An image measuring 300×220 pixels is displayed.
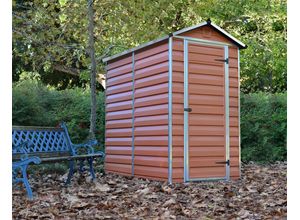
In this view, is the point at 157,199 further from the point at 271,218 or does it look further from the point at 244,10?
the point at 244,10

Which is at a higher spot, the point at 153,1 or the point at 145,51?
the point at 153,1

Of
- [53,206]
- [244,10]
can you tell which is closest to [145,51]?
[53,206]

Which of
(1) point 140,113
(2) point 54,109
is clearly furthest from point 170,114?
(2) point 54,109

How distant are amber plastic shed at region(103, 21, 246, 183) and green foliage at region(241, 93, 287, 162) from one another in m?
3.28

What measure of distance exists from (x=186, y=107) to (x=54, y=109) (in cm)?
384

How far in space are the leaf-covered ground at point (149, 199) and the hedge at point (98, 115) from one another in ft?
6.30

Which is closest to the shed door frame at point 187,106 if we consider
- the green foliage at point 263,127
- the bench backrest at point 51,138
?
the bench backrest at point 51,138

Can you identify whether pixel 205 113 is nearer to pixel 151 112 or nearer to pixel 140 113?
pixel 151 112

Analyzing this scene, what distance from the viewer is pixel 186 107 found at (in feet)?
22.8

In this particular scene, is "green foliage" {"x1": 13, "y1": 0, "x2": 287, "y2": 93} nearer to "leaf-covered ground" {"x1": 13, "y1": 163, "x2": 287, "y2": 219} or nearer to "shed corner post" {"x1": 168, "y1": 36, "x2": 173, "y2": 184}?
"shed corner post" {"x1": 168, "y1": 36, "x2": 173, "y2": 184}

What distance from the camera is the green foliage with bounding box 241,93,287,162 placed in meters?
10.6

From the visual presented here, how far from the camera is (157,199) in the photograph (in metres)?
5.56
